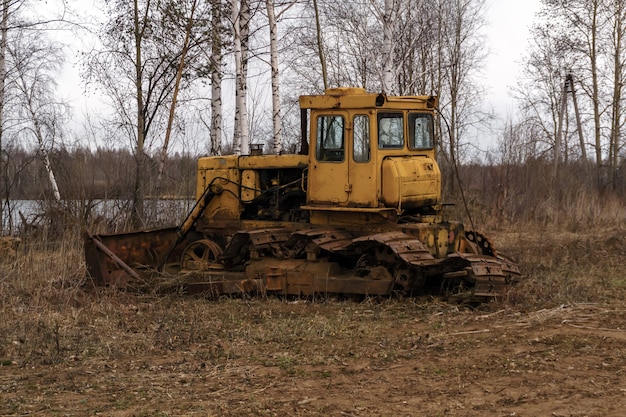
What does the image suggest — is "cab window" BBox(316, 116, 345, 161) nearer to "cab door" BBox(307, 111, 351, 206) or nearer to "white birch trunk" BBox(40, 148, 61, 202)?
"cab door" BBox(307, 111, 351, 206)

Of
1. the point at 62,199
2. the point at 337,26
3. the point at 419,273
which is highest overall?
the point at 337,26

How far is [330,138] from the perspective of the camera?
1057 cm

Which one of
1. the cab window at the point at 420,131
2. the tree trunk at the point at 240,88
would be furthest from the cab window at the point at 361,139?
the tree trunk at the point at 240,88

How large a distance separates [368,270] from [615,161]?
23550 millimetres

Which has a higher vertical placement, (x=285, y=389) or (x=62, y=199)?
(x=62, y=199)

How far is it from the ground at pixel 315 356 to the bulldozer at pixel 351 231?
35 centimetres

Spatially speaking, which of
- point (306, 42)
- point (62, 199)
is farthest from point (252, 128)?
point (62, 199)

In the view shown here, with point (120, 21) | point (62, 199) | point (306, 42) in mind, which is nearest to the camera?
point (62, 199)

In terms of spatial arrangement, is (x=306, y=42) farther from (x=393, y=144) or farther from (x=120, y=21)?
(x=393, y=144)

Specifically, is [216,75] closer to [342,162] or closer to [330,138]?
[330,138]

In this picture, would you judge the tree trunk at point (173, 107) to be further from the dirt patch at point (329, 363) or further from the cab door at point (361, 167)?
the dirt patch at point (329, 363)

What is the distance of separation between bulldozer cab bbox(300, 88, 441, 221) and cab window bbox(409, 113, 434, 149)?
1 centimetres

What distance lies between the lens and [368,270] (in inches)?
392

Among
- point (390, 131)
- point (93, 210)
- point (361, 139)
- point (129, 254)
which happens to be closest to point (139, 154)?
point (93, 210)
